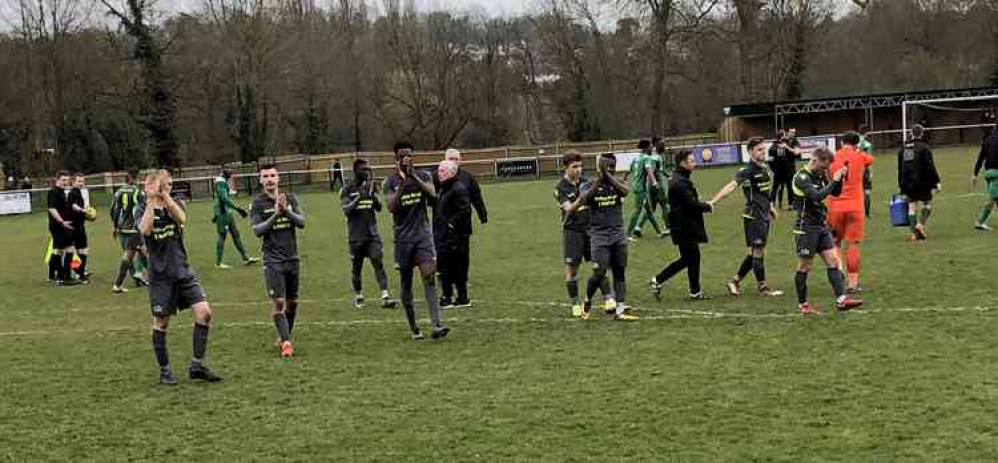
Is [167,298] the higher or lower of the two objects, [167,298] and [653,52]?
the lower

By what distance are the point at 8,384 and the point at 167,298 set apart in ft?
6.29

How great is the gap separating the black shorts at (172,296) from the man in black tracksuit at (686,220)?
5.84 meters

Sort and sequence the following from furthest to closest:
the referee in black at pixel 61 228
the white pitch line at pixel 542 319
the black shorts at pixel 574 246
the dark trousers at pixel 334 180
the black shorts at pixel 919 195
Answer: the dark trousers at pixel 334 180, the referee in black at pixel 61 228, the black shorts at pixel 919 195, the black shorts at pixel 574 246, the white pitch line at pixel 542 319

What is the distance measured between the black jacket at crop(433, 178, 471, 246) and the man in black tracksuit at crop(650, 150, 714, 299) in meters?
2.67

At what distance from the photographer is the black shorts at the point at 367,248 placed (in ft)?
44.2

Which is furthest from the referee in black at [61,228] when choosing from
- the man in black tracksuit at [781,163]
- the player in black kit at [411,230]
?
the man in black tracksuit at [781,163]

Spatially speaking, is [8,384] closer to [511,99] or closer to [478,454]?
[478,454]

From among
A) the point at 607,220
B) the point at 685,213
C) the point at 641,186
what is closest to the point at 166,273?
the point at 607,220

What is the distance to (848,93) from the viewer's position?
6469cm

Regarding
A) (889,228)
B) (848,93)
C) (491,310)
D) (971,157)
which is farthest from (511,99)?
(491,310)

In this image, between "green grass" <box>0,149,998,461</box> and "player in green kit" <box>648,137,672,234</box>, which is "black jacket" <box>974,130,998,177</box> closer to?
"green grass" <box>0,149,998,461</box>

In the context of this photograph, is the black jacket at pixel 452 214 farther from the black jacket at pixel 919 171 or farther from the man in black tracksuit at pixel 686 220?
the black jacket at pixel 919 171

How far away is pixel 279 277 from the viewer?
10.6 metres

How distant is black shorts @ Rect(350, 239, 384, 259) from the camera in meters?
13.5
